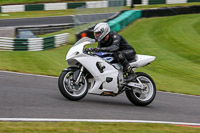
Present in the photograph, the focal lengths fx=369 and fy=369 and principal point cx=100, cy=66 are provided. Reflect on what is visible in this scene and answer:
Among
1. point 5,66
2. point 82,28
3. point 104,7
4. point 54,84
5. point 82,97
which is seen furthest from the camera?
point 104,7

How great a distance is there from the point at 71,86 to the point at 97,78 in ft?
2.12

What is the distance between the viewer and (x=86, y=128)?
237 inches

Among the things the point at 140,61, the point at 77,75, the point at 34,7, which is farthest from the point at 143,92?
the point at 34,7

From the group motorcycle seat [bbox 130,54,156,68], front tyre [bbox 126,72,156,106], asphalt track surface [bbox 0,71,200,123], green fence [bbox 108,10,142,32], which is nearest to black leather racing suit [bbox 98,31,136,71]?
motorcycle seat [bbox 130,54,156,68]

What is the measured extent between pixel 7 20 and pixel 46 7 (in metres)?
6.37

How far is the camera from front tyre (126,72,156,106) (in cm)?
852

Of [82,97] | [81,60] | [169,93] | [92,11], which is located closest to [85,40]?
[81,60]

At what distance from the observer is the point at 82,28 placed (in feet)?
70.9

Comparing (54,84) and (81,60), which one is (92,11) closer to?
(54,84)

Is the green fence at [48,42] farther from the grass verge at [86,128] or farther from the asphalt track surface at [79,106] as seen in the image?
the grass verge at [86,128]

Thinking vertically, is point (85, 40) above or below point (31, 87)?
above

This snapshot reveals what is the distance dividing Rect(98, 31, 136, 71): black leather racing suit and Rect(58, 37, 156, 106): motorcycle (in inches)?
6.2

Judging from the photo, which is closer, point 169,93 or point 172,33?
point 169,93

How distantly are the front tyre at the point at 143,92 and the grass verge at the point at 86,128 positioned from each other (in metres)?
1.74
